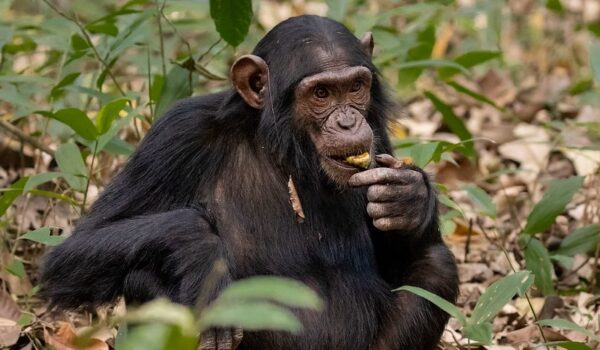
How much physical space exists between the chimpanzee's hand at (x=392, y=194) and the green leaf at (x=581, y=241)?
2.21 m

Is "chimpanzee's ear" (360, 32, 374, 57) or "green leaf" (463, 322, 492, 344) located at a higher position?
"chimpanzee's ear" (360, 32, 374, 57)

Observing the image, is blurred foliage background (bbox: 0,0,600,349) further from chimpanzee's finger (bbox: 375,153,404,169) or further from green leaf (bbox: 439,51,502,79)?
chimpanzee's finger (bbox: 375,153,404,169)

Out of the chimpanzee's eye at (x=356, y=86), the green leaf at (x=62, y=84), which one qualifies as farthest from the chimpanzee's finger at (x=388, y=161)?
the green leaf at (x=62, y=84)

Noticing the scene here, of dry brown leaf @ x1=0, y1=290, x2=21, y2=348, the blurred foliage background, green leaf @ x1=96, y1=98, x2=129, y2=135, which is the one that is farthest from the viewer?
the blurred foliage background

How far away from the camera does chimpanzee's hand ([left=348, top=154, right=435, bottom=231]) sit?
607 centimetres

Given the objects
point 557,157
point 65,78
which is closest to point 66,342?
point 65,78

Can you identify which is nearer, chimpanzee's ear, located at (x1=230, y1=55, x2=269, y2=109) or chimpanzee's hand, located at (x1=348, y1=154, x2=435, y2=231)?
chimpanzee's hand, located at (x1=348, y1=154, x2=435, y2=231)

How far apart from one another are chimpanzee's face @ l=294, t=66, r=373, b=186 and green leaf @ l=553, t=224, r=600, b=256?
7.82ft

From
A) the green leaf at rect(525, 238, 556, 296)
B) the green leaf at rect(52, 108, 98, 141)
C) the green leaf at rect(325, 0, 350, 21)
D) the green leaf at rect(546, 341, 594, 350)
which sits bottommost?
the green leaf at rect(525, 238, 556, 296)

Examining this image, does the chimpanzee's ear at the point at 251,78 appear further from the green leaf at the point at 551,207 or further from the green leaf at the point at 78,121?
the green leaf at the point at 551,207

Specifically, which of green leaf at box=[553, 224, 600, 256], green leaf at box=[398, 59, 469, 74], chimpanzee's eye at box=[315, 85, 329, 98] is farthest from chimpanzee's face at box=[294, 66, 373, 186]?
green leaf at box=[553, 224, 600, 256]

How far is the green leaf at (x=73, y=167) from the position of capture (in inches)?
284

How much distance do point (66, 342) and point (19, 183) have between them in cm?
115

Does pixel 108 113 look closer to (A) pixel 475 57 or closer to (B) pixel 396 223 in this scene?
(B) pixel 396 223
